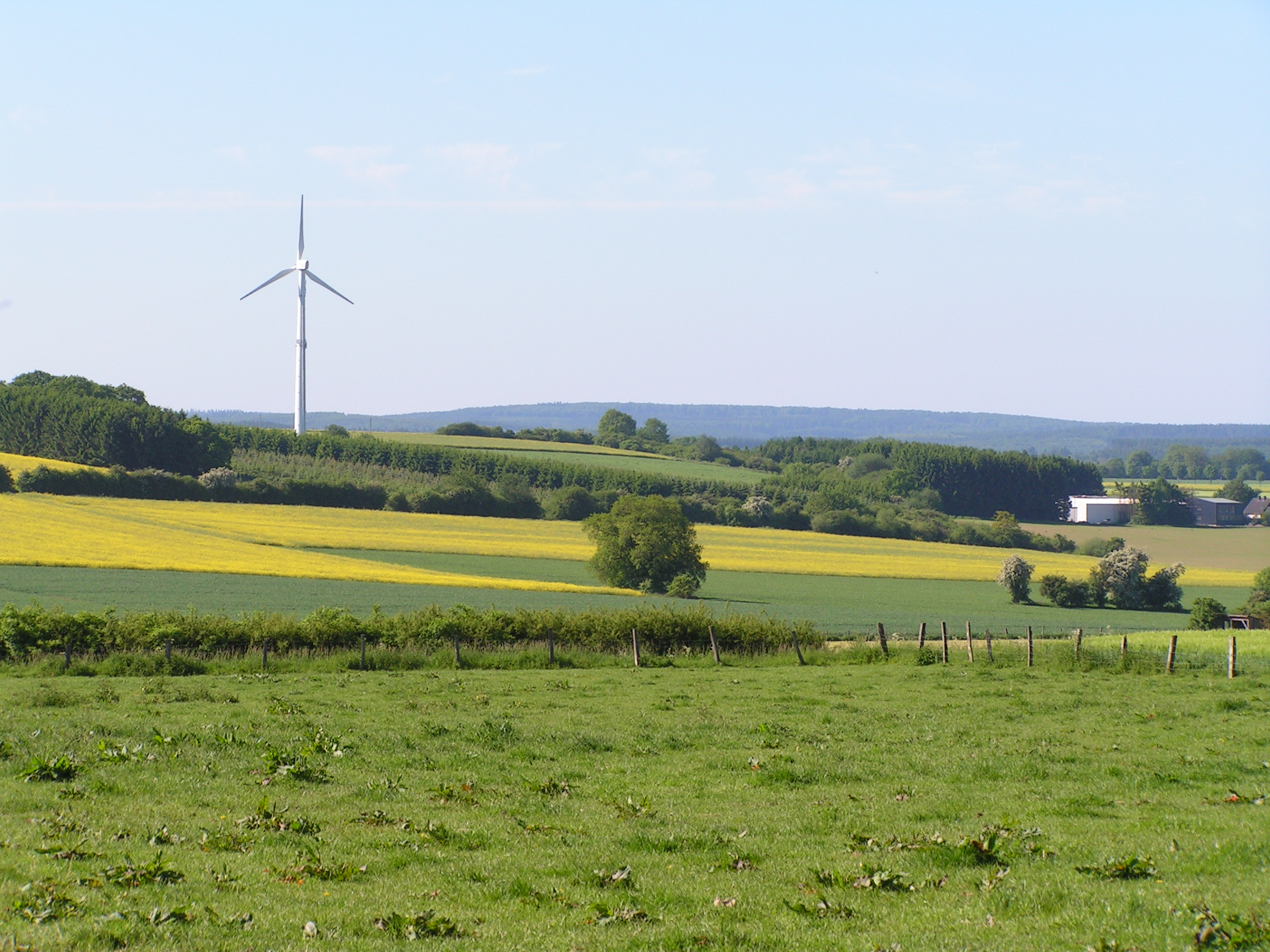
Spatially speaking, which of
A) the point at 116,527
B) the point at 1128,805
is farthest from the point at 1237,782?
the point at 116,527

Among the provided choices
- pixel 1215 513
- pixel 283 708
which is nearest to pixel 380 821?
pixel 283 708

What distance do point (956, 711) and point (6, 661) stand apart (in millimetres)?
25242

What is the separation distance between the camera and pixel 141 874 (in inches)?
387

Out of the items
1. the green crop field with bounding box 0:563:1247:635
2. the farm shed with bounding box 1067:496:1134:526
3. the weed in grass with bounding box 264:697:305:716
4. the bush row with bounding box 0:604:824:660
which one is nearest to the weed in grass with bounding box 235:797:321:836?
the weed in grass with bounding box 264:697:305:716

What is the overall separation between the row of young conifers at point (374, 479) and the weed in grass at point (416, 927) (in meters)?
96.2

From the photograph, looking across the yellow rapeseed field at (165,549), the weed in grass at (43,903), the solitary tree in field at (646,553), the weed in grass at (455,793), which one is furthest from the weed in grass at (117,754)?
the solitary tree in field at (646,553)

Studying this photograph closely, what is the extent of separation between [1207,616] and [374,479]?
8156cm

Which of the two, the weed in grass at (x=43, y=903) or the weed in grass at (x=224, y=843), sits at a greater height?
the weed in grass at (x=43, y=903)

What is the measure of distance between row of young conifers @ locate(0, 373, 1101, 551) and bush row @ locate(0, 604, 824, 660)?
64.6 metres

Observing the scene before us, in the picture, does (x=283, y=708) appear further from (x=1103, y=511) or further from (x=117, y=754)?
(x=1103, y=511)

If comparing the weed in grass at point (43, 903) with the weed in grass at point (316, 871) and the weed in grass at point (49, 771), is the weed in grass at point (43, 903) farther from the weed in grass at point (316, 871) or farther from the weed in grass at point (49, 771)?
the weed in grass at point (49, 771)

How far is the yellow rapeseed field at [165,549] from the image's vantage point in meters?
64.0

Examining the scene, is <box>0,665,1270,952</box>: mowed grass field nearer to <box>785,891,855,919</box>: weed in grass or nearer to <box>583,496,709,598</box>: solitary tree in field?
<box>785,891,855,919</box>: weed in grass

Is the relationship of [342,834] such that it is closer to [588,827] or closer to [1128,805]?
[588,827]
